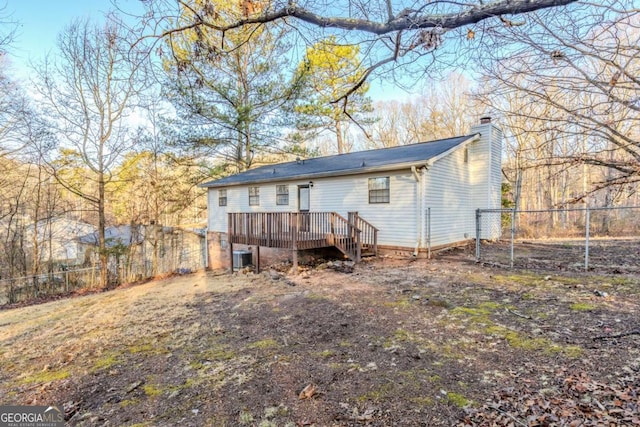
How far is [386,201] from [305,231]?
2.84 meters

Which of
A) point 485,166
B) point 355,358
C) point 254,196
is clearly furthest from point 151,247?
point 485,166

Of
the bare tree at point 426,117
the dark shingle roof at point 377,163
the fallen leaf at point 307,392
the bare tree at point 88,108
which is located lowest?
the fallen leaf at point 307,392

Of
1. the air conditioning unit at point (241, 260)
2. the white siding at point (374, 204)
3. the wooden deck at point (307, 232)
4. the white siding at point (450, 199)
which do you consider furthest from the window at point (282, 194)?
the white siding at point (450, 199)

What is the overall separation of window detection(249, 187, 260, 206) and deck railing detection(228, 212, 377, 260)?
371 centimetres

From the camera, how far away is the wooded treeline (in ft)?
10.1

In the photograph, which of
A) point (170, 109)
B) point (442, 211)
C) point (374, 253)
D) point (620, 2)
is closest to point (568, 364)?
point (620, 2)

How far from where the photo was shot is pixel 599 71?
11.1ft

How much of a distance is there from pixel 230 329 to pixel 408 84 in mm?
4318

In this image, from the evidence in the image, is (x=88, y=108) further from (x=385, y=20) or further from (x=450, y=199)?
(x=450, y=199)

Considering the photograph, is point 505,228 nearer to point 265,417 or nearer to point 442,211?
point 442,211

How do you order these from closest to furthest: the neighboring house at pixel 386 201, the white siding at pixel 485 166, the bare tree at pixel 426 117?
1. the neighboring house at pixel 386 201
2. the white siding at pixel 485 166
3. the bare tree at pixel 426 117

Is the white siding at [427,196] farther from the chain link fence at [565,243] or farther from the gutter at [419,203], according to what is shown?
the chain link fence at [565,243]

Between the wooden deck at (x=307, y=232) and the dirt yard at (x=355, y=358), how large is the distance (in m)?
2.98

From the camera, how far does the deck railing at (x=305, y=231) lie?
9.39 meters
